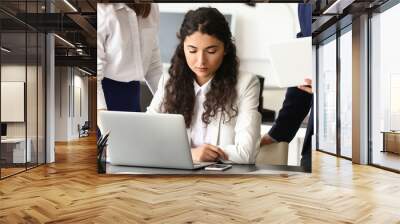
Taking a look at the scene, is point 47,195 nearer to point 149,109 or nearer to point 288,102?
point 149,109

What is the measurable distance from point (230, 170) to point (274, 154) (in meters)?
0.70

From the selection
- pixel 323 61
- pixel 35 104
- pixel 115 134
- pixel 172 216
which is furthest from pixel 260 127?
pixel 323 61

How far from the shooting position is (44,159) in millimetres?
8203

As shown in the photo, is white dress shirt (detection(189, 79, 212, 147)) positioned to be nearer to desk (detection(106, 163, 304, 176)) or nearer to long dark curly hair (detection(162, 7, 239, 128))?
long dark curly hair (detection(162, 7, 239, 128))

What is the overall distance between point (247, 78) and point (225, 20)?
91cm

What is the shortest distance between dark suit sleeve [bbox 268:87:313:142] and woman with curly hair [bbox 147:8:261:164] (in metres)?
0.30

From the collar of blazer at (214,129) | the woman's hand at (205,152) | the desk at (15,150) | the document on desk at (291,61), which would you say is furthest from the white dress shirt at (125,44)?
the document on desk at (291,61)

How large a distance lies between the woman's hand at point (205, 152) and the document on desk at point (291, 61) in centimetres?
127

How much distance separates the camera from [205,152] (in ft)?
19.9

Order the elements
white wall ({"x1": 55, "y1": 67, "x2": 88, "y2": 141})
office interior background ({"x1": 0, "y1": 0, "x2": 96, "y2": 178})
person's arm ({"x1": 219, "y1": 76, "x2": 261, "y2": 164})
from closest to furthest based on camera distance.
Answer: person's arm ({"x1": 219, "y1": 76, "x2": 261, "y2": 164}) → office interior background ({"x1": 0, "y1": 0, "x2": 96, "y2": 178}) → white wall ({"x1": 55, "y1": 67, "x2": 88, "y2": 141})

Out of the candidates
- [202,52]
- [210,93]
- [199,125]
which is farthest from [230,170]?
[202,52]

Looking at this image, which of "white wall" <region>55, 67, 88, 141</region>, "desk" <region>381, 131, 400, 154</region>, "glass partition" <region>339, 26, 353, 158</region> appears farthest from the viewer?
"white wall" <region>55, 67, 88, 141</region>

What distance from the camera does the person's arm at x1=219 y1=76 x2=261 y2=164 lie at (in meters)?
6.09

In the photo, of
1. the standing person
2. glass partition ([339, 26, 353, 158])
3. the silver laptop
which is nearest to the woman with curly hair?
the silver laptop
